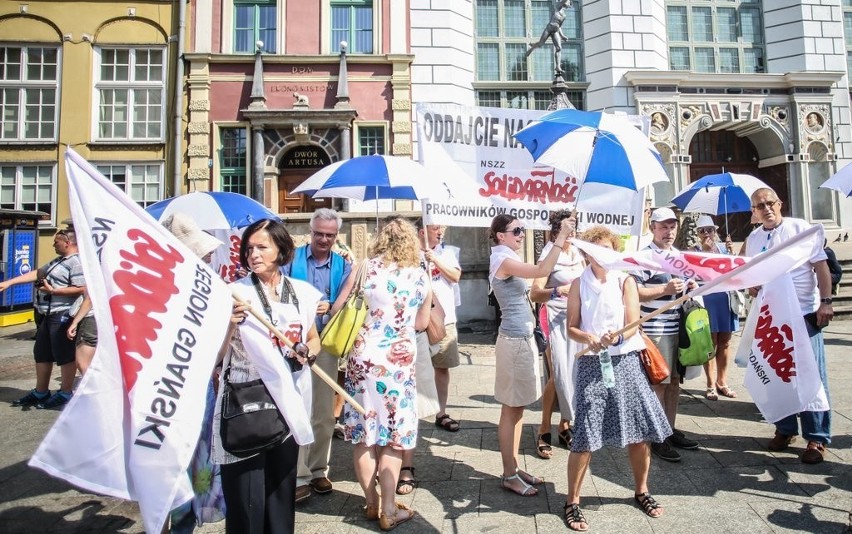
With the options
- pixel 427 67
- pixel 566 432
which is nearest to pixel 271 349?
pixel 566 432

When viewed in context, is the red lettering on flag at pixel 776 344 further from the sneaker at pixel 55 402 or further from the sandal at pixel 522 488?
the sneaker at pixel 55 402

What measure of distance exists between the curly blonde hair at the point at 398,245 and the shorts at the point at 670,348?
2367 mm

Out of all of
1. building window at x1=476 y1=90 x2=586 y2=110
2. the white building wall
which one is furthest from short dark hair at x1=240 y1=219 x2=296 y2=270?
the white building wall

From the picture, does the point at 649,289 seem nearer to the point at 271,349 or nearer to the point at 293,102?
the point at 271,349

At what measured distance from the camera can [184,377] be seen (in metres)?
2.06

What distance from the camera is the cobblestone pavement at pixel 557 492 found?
121 inches

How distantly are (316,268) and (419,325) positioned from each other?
1092 mm

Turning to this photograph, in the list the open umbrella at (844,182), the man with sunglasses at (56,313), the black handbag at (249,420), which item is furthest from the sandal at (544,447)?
the man with sunglasses at (56,313)

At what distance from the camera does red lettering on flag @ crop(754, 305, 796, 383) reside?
372cm

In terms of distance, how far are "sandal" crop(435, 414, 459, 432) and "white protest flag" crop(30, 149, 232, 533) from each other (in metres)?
3.10

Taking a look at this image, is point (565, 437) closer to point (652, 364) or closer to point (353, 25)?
point (652, 364)

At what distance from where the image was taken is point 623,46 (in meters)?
14.9

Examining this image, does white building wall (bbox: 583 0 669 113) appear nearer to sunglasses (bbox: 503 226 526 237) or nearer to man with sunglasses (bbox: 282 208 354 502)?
sunglasses (bbox: 503 226 526 237)

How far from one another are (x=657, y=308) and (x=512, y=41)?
14.1 meters
